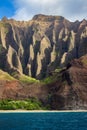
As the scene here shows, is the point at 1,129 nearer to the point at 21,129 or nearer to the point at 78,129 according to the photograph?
the point at 21,129

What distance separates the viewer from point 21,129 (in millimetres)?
98000

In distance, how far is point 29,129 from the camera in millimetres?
98125

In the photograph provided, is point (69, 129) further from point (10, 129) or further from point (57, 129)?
point (10, 129)

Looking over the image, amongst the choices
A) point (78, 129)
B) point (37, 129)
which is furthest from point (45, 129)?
point (78, 129)

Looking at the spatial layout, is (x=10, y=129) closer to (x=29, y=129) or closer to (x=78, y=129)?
(x=29, y=129)

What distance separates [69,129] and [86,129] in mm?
3996

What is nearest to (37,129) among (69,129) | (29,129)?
(29,129)

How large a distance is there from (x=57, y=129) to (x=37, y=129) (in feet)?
17.8

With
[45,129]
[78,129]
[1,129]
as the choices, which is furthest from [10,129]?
[78,129]

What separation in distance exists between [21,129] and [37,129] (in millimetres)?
3866

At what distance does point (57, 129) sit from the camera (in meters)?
95.9

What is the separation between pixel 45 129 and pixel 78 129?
819 cm

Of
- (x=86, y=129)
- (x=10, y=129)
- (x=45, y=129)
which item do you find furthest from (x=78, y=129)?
(x=10, y=129)

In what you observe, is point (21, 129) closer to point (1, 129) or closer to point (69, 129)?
point (1, 129)
